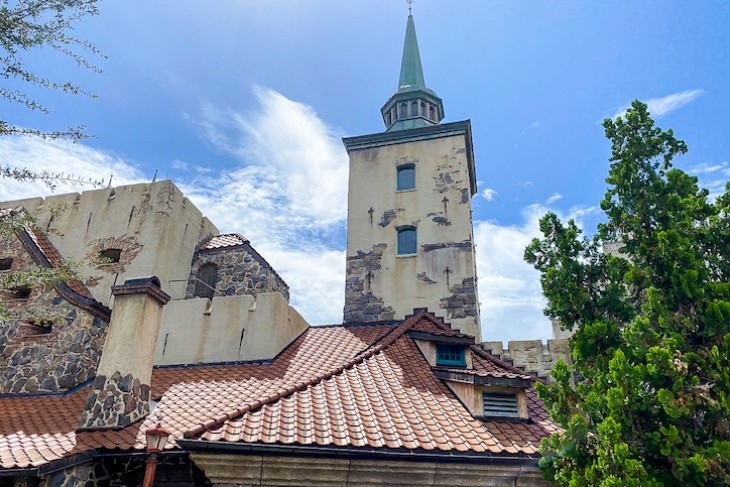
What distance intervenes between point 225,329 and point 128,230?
5.00 meters

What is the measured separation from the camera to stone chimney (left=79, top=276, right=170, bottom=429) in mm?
8578

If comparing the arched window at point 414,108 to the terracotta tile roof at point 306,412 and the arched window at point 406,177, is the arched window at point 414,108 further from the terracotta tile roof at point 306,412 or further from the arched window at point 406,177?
the terracotta tile roof at point 306,412

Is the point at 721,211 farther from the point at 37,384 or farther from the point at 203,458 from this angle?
the point at 37,384

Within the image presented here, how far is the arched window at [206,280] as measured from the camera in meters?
15.5

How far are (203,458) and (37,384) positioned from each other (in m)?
6.58

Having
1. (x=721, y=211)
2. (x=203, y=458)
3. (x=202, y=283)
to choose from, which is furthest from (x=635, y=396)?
(x=202, y=283)

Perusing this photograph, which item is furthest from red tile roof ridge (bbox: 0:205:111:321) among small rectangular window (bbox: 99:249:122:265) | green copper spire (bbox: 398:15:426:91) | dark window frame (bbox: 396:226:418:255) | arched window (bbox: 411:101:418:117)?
green copper spire (bbox: 398:15:426:91)

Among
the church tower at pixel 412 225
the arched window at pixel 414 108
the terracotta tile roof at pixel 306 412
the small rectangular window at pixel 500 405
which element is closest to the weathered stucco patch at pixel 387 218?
the church tower at pixel 412 225

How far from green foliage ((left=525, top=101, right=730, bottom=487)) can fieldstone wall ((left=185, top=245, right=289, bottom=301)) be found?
382 inches

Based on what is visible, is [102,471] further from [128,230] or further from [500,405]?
[128,230]

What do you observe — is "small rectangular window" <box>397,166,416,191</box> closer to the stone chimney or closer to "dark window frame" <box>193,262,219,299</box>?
"dark window frame" <box>193,262,219,299</box>

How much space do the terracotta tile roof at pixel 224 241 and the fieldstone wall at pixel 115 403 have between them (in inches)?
284

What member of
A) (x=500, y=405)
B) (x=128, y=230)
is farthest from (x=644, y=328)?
(x=128, y=230)

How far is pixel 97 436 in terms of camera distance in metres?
8.18
